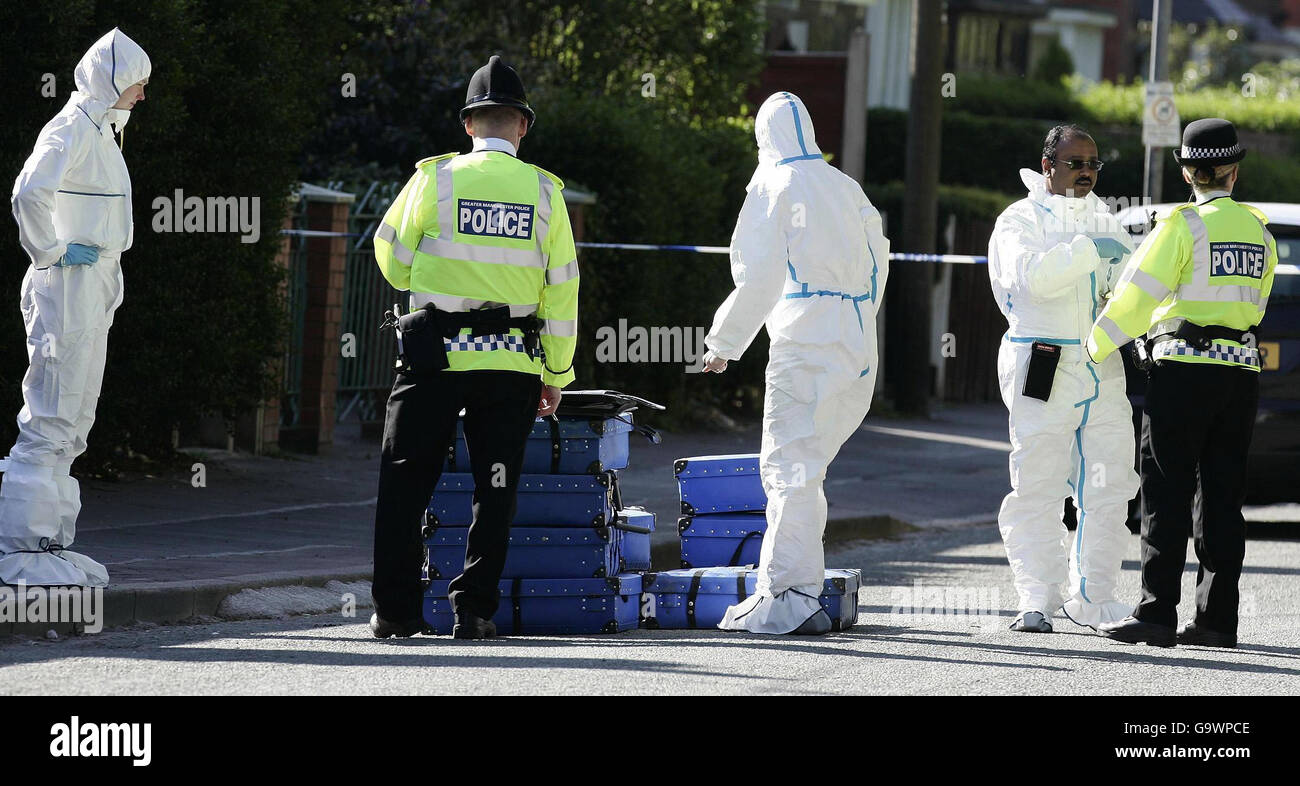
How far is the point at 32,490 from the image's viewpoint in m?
7.65

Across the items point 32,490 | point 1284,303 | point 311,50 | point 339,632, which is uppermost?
point 311,50

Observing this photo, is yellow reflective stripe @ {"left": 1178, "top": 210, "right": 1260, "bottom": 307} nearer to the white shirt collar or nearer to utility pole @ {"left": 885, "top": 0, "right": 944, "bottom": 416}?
the white shirt collar

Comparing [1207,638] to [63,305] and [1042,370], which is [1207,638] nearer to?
[1042,370]

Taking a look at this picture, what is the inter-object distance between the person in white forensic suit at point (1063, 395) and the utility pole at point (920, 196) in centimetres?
1111

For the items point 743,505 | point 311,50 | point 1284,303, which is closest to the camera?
point 743,505

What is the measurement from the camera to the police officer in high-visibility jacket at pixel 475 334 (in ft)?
24.1

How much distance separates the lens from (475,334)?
7.38 m

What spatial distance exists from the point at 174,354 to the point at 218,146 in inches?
50.7

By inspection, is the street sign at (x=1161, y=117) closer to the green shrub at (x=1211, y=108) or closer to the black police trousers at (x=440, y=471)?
the black police trousers at (x=440, y=471)

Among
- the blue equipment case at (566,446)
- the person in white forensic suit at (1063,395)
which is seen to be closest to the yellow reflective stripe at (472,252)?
the blue equipment case at (566,446)

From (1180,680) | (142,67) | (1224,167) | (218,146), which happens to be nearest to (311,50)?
(218,146)

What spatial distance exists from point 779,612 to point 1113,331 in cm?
169

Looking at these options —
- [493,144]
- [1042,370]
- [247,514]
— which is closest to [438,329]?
[493,144]
